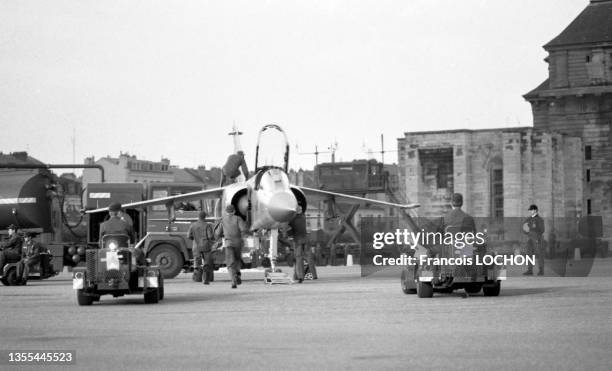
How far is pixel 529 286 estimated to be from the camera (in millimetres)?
27562

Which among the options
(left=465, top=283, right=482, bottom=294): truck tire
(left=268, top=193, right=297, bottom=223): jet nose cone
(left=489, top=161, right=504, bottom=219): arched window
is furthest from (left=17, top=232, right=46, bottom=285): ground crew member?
(left=489, top=161, right=504, bottom=219): arched window

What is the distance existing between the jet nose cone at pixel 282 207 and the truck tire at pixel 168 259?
18.7ft

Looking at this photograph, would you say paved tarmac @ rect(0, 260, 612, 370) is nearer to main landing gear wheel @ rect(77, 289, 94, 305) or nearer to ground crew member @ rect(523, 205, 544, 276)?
main landing gear wheel @ rect(77, 289, 94, 305)

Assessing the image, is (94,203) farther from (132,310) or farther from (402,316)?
(402,316)

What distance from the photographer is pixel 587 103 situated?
101 meters

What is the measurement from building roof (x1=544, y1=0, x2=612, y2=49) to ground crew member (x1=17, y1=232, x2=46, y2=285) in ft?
243

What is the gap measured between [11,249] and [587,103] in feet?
238

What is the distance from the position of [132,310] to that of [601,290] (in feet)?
30.4

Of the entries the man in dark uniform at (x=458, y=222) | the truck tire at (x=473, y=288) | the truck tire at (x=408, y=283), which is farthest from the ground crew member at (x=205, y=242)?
the man in dark uniform at (x=458, y=222)

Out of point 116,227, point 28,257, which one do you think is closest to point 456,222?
point 116,227

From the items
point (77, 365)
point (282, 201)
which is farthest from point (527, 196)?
point (77, 365)

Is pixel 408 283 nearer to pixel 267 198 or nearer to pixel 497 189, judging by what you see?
pixel 267 198

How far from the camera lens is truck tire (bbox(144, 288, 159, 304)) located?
75.4 ft

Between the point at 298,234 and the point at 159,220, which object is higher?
the point at 159,220
